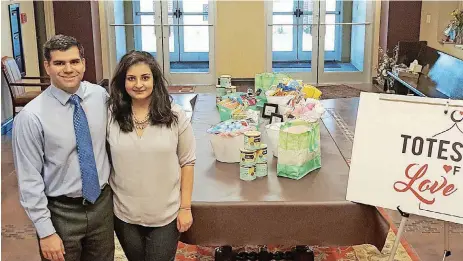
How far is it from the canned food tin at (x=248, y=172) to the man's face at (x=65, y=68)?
0.94 meters

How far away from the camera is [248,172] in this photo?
2.76m

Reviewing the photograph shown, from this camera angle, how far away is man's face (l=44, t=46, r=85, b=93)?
6.95 feet

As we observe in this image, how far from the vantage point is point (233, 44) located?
30.3 ft

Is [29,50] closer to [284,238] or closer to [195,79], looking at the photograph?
[195,79]

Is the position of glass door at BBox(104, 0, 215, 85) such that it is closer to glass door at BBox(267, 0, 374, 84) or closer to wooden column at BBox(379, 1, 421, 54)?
glass door at BBox(267, 0, 374, 84)

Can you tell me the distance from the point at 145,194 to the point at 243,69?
7.20 meters

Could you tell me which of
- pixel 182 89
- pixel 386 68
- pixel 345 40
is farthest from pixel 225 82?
pixel 345 40

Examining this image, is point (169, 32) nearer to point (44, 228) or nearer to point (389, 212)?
point (389, 212)

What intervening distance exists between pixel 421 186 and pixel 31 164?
4.95 ft

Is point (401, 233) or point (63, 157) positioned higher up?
point (63, 157)

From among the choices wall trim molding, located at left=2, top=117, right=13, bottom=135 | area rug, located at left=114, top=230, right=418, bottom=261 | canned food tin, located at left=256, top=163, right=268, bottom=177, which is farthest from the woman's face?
wall trim molding, located at left=2, top=117, right=13, bottom=135

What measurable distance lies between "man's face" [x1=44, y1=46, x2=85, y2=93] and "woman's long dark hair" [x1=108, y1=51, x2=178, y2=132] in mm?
176

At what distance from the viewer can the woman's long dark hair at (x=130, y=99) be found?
2235 millimetres

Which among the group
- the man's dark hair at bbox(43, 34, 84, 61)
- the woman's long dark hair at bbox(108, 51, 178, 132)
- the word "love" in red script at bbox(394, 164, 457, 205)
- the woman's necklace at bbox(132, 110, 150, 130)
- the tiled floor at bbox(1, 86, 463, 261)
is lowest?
Result: the tiled floor at bbox(1, 86, 463, 261)
